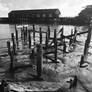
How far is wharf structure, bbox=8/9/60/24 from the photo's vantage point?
55.3 meters

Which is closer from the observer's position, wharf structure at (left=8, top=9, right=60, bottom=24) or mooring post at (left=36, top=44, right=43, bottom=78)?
mooring post at (left=36, top=44, right=43, bottom=78)

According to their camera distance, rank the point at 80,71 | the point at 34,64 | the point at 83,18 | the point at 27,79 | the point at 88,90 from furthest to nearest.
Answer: the point at 83,18 → the point at 34,64 → the point at 80,71 → the point at 27,79 → the point at 88,90

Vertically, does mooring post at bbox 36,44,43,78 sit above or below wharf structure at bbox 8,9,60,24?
below

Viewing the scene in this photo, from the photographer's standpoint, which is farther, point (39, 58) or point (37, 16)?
point (37, 16)

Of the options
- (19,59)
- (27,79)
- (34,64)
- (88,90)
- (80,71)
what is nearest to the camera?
(88,90)

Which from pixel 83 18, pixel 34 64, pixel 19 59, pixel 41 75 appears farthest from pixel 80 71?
pixel 83 18

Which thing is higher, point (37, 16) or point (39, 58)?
point (37, 16)

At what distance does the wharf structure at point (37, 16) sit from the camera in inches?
2178

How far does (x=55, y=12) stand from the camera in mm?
54688

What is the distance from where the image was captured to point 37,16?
5719 cm

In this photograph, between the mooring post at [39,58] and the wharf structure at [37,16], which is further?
the wharf structure at [37,16]

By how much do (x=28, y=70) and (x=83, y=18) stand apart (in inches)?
1797

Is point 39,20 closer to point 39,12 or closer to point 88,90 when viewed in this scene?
point 39,12

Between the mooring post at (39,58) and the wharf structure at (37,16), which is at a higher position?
the wharf structure at (37,16)
